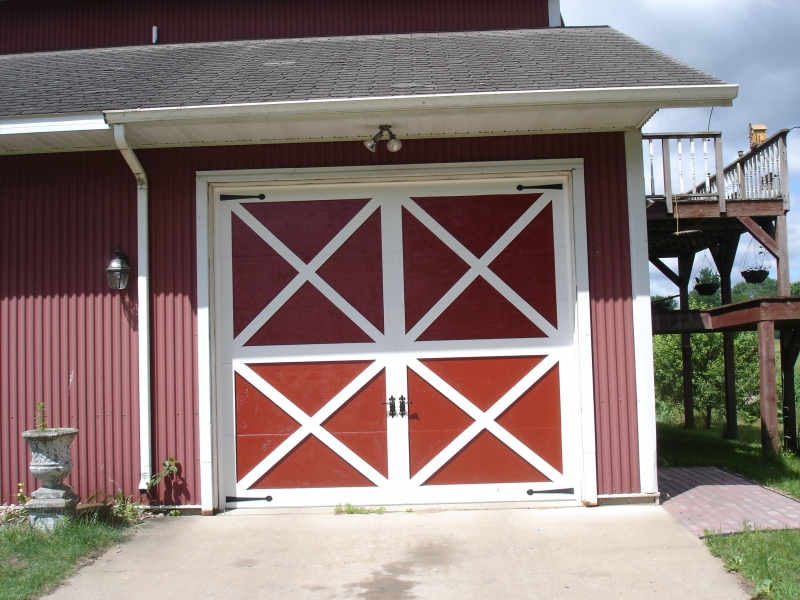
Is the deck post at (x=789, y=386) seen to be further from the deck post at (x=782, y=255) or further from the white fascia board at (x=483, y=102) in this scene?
the white fascia board at (x=483, y=102)

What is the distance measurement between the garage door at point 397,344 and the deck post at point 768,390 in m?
2.80

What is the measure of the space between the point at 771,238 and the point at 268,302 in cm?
704

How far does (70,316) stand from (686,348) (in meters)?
9.23

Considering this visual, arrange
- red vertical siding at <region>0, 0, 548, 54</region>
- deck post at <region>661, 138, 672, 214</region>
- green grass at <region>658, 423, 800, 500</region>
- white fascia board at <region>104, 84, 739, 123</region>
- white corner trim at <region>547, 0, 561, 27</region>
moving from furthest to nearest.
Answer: deck post at <region>661, 138, 672, 214</region> < red vertical siding at <region>0, 0, 548, 54</region> < white corner trim at <region>547, 0, 561, 27</region> < green grass at <region>658, 423, 800, 500</region> < white fascia board at <region>104, 84, 739, 123</region>

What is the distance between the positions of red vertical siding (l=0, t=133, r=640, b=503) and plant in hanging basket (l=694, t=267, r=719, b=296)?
24.1 feet

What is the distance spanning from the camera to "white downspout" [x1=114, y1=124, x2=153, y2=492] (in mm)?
5383

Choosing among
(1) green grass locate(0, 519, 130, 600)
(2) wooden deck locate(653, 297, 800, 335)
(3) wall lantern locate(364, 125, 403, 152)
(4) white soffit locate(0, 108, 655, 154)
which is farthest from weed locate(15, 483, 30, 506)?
A: (2) wooden deck locate(653, 297, 800, 335)

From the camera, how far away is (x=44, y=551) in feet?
14.5

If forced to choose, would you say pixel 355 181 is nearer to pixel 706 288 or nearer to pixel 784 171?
pixel 784 171

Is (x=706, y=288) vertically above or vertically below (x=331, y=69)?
A: below

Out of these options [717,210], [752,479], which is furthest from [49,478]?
[717,210]

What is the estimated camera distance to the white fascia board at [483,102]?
4.83 metres

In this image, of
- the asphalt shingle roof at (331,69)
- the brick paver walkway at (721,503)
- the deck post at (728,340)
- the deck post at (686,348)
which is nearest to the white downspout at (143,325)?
the asphalt shingle roof at (331,69)

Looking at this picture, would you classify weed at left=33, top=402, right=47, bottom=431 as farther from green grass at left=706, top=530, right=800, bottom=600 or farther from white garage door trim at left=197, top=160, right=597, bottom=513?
green grass at left=706, top=530, right=800, bottom=600
